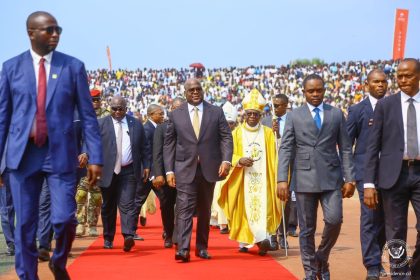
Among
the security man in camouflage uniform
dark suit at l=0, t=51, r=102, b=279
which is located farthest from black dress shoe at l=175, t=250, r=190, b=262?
dark suit at l=0, t=51, r=102, b=279

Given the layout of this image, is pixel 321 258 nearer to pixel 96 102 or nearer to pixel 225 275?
pixel 225 275

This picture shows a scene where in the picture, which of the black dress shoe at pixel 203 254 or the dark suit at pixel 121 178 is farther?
the dark suit at pixel 121 178

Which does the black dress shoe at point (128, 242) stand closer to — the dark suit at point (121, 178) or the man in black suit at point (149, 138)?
the dark suit at point (121, 178)

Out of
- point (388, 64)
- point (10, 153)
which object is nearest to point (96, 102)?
→ point (10, 153)

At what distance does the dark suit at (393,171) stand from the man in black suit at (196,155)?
3.46 m

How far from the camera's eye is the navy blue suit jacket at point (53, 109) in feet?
23.3

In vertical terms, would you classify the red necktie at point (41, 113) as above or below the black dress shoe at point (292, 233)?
above

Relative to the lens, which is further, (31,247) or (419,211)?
(419,211)

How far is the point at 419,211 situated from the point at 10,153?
132 inches

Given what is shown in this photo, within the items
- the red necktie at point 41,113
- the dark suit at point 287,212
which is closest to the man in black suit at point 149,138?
the dark suit at point 287,212

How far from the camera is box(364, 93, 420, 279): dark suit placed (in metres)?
7.96

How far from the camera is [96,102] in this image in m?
13.5

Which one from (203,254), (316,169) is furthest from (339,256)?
(316,169)

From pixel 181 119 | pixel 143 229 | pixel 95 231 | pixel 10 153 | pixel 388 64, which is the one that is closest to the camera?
pixel 10 153
